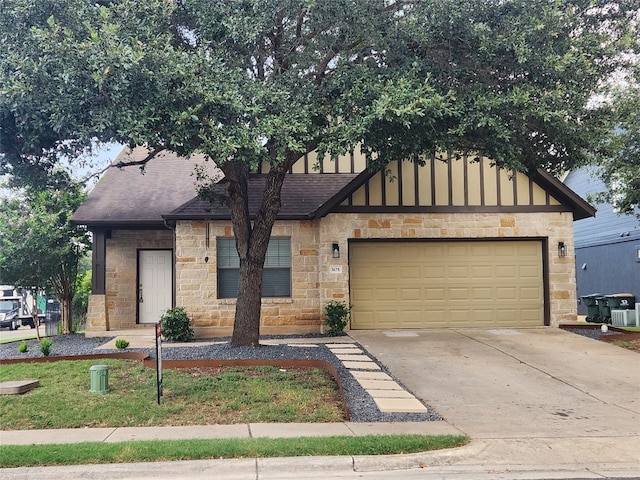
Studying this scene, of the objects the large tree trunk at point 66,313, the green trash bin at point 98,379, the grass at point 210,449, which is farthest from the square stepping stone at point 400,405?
the large tree trunk at point 66,313

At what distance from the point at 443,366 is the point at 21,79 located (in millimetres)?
7966

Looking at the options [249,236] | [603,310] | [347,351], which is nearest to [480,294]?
[347,351]

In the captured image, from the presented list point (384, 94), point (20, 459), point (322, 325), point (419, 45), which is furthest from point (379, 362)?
point (20, 459)

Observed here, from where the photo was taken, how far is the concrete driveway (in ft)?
20.8

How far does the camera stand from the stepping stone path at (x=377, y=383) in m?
7.61

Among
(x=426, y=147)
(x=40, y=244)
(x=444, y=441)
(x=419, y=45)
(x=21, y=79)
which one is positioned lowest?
(x=444, y=441)

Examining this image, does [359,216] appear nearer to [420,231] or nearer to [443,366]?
[420,231]

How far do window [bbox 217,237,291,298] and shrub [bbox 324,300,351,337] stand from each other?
4.01ft

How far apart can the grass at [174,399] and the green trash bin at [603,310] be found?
39.9 ft

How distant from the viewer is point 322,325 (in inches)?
557

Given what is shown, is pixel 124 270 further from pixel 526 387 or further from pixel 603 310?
pixel 603 310

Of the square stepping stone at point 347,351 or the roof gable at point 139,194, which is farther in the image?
the roof gable at point 139,194

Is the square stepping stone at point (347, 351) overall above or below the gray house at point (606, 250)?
below

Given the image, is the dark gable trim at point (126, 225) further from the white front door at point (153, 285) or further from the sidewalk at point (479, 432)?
the sidewalk at point (479, 432)
